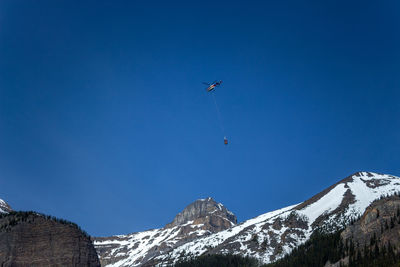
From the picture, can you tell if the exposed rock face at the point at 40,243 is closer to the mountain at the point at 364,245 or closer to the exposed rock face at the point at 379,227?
the mountain at the point at 364,245

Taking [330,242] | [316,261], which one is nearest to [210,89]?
[316,261]

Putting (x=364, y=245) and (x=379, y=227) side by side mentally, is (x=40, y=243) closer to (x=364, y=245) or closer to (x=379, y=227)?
(x=364, y=245)

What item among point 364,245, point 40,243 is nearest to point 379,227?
point 364,245

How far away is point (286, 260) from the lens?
18500 cm

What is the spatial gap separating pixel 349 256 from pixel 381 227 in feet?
59.5

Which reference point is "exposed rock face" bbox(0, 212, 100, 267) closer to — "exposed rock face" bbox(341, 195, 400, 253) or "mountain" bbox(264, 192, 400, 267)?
"mountain" bbox(264, 192, 400, 267)

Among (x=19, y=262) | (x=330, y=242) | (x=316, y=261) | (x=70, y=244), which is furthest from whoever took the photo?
(x=330, y=242)

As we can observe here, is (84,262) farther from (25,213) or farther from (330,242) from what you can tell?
(330,242)

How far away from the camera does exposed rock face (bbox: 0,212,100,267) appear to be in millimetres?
96250

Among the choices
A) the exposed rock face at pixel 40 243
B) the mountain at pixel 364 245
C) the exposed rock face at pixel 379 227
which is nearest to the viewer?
the exposed rock face at pixel 40 243

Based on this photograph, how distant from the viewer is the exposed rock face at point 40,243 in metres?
96.2

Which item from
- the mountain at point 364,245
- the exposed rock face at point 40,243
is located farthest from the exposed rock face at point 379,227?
the exposed rock face at point 40,243

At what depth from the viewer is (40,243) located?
100500 mm

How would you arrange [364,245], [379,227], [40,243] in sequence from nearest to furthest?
1. [40,243]
2. [364,245]
3. [379,227]
